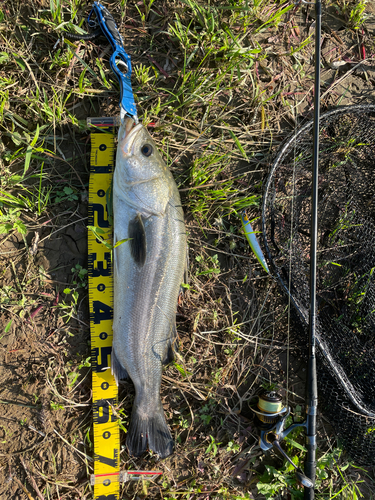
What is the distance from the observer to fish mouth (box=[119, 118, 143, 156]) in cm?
267

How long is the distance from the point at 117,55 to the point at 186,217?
1.64m

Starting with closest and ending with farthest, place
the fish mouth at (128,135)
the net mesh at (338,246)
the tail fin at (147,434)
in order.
Result: the fish mouth at (128,135)
the tail fin at (147,434)
the net mesh at (338,246)

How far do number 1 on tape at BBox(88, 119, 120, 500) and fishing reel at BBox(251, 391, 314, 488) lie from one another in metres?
1.34

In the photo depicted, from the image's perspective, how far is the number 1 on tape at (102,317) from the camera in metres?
2.91

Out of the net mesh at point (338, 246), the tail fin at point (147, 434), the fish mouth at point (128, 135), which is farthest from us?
the net mesh at point (338, 246)

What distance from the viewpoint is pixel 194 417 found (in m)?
3.14

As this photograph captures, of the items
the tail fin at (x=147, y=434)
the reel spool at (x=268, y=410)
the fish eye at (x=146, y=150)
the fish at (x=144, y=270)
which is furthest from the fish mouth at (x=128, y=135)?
the reel spool at (x=268, y=410)

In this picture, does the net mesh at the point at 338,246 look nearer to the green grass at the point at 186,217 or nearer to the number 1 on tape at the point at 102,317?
the green grass at the point at 186,217

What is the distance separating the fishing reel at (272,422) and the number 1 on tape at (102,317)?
4.41 feet

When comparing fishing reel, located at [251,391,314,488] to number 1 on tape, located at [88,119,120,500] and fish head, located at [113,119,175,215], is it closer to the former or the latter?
number 1 on tape, located at [88,119,120,500]

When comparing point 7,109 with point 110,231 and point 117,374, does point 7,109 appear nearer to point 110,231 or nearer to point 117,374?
point 110,231

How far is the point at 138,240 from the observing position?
106 inches

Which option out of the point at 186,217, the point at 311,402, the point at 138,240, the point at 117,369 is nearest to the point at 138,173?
the point at 138,240

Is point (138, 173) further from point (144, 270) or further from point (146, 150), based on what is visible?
point (144, 270)
